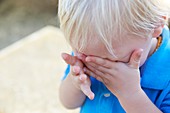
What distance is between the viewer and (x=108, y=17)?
0.75 metres

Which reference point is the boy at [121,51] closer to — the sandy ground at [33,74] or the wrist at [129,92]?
the wrist at [129,92]

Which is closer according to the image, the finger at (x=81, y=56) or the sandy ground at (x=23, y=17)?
the finger at (x=81, y=56)

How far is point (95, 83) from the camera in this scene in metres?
0.94

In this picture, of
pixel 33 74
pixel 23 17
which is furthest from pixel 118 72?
pixel 23 17

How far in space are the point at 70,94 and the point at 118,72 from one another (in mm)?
214

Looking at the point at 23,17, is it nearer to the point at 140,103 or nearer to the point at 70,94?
the point at 70,94

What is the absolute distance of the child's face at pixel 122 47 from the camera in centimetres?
79

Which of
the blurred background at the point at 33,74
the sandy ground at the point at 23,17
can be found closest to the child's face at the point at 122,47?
the blurred background at the point at 33,74

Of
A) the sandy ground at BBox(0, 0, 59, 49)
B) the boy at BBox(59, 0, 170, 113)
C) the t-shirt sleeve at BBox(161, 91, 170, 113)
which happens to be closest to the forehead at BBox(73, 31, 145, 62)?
the boy at BBox(59, 0, 170, 113)

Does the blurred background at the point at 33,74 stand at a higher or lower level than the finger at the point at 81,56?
lower

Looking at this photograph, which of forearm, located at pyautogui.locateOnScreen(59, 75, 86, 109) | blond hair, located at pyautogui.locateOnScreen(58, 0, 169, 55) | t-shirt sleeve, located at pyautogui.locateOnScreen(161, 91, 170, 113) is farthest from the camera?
forearm, located at pyautogui.locateOnScreen(59, 75, 86, 109)

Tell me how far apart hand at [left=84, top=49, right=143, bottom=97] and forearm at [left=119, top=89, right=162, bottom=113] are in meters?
0.01

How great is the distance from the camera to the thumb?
2.59 ft

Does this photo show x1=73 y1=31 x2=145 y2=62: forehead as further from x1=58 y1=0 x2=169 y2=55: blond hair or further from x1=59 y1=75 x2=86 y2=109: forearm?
x1=59 y1=75 x2=86 y2=109: forearm
